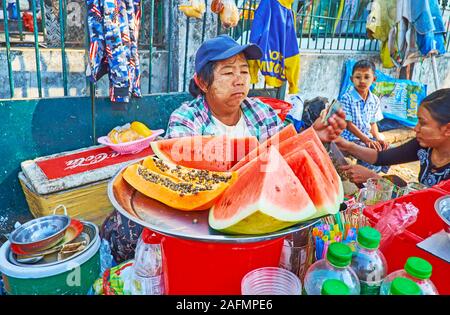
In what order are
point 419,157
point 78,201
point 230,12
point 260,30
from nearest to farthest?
point 419,157, point 78,201, point 230,12, point 260,30

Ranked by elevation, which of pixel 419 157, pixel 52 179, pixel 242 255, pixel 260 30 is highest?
pixel 260 30

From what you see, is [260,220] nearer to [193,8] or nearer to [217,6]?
[193,8]

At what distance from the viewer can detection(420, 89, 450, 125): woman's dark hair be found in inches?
94.3

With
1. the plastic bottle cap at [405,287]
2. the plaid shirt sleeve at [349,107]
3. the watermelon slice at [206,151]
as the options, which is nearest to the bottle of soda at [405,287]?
the plastic bottle cap at [405,287]

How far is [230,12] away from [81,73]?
90.4 inches

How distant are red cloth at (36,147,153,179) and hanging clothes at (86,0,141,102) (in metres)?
0.56

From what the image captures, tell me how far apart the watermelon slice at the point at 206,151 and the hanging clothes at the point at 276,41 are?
2705 mm

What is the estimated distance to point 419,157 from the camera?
279cm

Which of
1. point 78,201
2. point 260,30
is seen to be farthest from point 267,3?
point 78,201

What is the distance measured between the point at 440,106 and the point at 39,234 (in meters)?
2.64

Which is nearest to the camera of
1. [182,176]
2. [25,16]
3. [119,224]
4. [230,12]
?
[182,176]

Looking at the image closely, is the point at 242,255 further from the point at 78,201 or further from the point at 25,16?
the point at 25,16

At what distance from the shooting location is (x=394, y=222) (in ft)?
4.17

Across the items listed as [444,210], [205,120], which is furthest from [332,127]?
[205,120]
